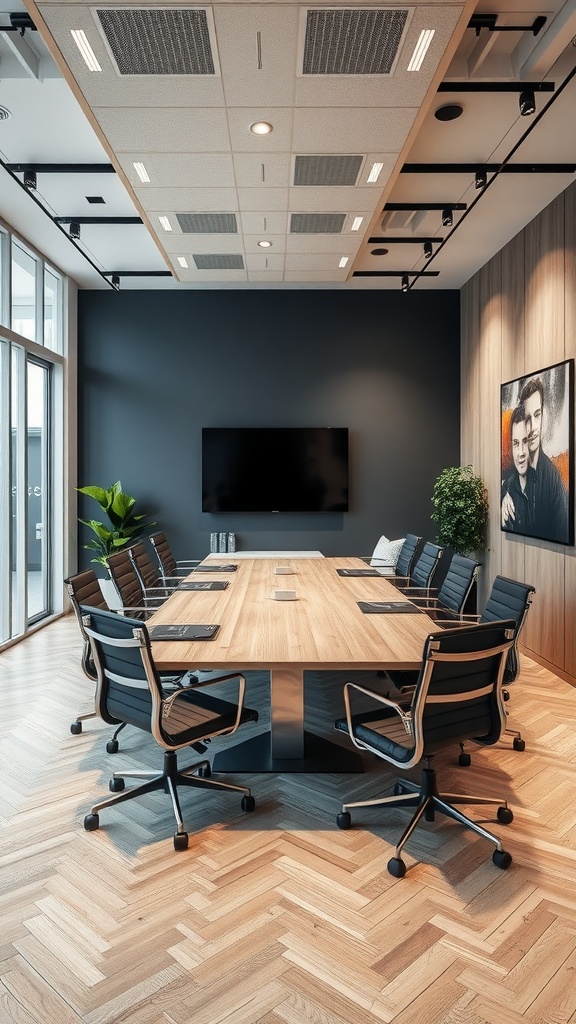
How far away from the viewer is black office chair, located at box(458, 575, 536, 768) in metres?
3.06

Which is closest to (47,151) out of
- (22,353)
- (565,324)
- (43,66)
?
(43,66)

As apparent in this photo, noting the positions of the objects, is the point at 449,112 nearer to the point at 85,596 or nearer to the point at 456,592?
the point at 456,592

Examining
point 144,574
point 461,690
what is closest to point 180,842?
point 461,690

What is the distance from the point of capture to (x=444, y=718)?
2342 mm

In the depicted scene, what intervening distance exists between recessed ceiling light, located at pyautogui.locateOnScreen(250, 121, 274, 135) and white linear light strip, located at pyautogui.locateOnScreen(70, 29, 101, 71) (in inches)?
34.5

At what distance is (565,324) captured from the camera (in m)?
4.70

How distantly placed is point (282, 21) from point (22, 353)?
4046 mm

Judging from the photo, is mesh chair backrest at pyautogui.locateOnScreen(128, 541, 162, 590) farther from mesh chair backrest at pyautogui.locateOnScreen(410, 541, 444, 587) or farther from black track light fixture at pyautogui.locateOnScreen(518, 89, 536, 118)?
black track light fixture at pyautogui.locateOnScreen(518, 89, 536, 118)

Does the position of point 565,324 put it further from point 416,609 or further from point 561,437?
point 416,609

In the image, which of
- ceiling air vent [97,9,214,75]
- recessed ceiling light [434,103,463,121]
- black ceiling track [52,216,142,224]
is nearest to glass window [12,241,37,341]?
black ceiling track [52,216,142,224]

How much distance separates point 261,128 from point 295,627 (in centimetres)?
275

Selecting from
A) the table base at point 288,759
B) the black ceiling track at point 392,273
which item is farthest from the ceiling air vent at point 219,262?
the table base at point 288,759

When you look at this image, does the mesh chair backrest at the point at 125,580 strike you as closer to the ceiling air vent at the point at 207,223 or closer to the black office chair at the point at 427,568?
the black office chair at the point at 427,568

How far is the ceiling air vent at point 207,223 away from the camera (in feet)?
16.0
